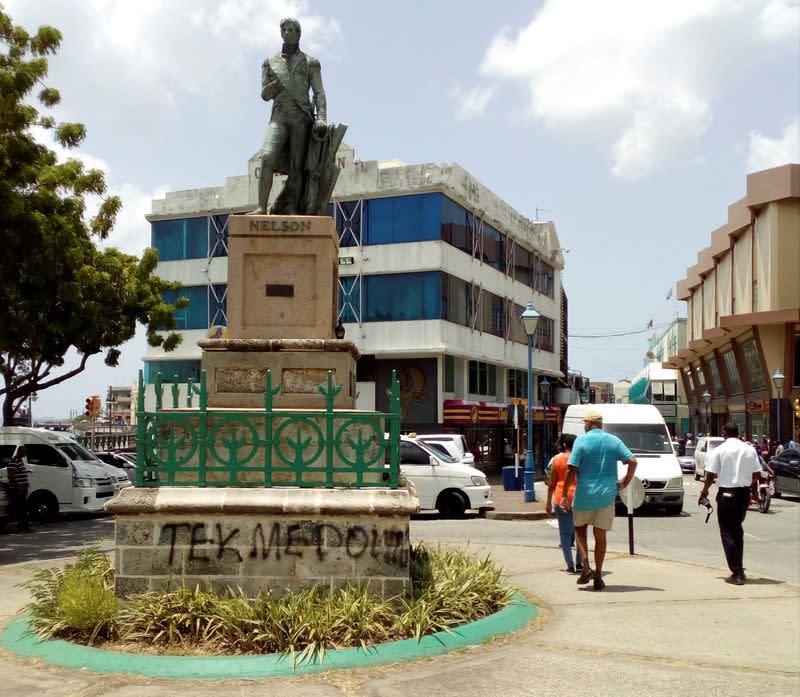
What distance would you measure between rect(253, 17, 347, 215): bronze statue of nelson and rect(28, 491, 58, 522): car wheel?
493 inches

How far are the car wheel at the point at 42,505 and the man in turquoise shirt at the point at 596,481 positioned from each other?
540 inches

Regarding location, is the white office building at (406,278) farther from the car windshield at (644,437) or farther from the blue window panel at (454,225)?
the car windshield at (644,437)

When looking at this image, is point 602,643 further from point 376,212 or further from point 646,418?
point 376,212

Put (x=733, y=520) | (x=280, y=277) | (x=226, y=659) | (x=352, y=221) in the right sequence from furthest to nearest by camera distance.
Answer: (x=352, y=221) < (x=733, y=520) < (x=280, y=277) < (x=226, y=659)

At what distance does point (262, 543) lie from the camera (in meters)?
6.86

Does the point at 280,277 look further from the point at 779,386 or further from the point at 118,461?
the point at 779,386

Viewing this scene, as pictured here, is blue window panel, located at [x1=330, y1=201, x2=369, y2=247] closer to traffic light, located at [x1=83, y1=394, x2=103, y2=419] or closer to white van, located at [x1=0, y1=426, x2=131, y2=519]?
traffic light, located at [x1=83, y1=394, x2=103, y2=419]

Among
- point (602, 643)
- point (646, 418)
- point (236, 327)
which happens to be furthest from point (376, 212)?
point (602, 643)

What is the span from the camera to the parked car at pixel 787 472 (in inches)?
Result: 951

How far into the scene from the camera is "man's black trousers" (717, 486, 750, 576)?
30.8ft

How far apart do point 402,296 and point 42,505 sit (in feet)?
60.5

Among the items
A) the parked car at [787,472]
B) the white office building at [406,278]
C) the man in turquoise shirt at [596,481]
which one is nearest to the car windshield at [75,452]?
the white office building at [406,278]

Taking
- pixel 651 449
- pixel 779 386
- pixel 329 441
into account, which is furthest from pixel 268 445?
pixel 779 386

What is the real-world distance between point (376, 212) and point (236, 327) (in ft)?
90.1
